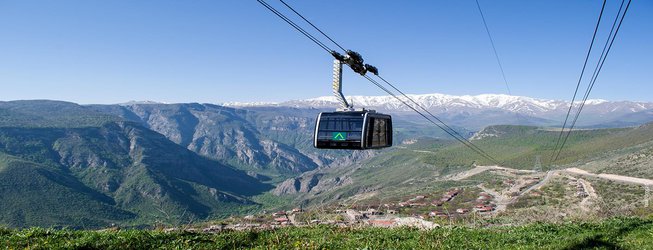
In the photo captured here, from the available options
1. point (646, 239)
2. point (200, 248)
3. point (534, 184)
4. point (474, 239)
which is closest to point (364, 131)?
point (474, 239)

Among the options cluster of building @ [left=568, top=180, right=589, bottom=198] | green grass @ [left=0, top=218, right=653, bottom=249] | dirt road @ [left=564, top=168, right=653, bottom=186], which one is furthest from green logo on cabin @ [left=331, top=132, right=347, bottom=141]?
dirt road @ [left=564, top=168, right=653, bottom=186]

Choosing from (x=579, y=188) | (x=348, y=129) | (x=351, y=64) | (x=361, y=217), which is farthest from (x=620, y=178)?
(x=351, y=64)

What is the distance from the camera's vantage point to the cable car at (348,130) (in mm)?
27203

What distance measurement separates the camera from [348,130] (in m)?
27.7

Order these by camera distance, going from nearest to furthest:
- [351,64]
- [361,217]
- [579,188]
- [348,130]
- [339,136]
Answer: [351,64]
[348,130]
[339,136]
[361,217]
[579,188]

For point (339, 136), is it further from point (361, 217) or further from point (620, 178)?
point (620, 178)

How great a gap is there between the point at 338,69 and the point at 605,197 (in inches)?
2839

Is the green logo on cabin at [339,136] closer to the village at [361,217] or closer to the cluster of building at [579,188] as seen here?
the village at [361,217]

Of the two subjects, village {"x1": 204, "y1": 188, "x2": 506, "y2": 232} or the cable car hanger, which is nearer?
the cable car hanger

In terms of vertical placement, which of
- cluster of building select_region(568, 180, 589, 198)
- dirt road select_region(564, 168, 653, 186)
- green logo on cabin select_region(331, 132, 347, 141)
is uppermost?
green logo on cabin select_region(331, 132, 347, 141)

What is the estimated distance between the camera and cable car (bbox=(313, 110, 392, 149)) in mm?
27203

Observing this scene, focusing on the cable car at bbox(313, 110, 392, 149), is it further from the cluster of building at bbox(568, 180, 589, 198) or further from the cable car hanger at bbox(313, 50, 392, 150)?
the cluster of building at bbox(568, 180, 589, 198)

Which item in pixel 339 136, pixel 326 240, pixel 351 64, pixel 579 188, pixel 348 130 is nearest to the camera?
pixel 326 240

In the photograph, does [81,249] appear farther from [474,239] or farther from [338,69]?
[474,239]
